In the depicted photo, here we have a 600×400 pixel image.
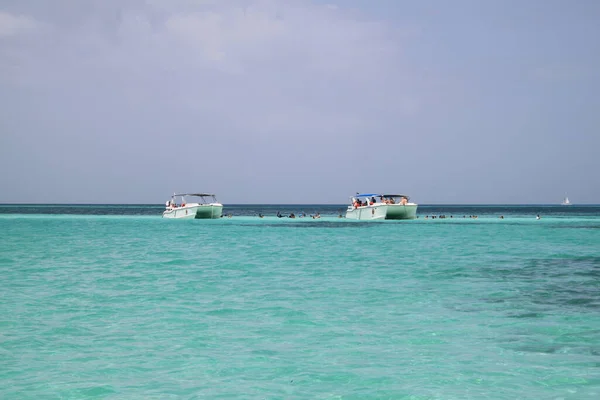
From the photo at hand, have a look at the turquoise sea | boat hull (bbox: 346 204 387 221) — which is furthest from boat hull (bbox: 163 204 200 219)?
the turquoise sea

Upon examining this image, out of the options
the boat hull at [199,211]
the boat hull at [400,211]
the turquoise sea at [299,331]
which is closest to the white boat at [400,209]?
the boat hull at [400,211]

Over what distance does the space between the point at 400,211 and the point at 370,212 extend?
3.68 meters

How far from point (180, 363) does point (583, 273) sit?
16.7 metres

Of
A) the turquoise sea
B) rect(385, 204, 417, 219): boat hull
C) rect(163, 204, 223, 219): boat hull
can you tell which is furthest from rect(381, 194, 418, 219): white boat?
the turquoise sea

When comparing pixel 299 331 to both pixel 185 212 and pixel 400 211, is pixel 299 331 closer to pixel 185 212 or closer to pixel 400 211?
pixel 400 211

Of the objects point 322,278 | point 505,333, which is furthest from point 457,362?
point 322,278

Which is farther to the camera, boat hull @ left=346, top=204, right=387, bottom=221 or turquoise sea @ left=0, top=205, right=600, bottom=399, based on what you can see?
boat hull @ left=346, top=204, right=387, bottom=221

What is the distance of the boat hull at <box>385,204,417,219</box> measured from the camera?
65312 millimetres

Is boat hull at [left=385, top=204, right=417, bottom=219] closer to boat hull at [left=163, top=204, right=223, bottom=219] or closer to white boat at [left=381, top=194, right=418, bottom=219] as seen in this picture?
white boat at [left=381, top=194, right=418, bottom=219]

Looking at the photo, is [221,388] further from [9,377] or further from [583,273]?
[583,273]

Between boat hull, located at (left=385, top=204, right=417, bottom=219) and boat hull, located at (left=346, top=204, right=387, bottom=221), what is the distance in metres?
0.53

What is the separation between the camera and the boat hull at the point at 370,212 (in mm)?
66000

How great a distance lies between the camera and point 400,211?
66188 mm

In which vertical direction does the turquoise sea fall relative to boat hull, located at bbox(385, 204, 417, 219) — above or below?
below
